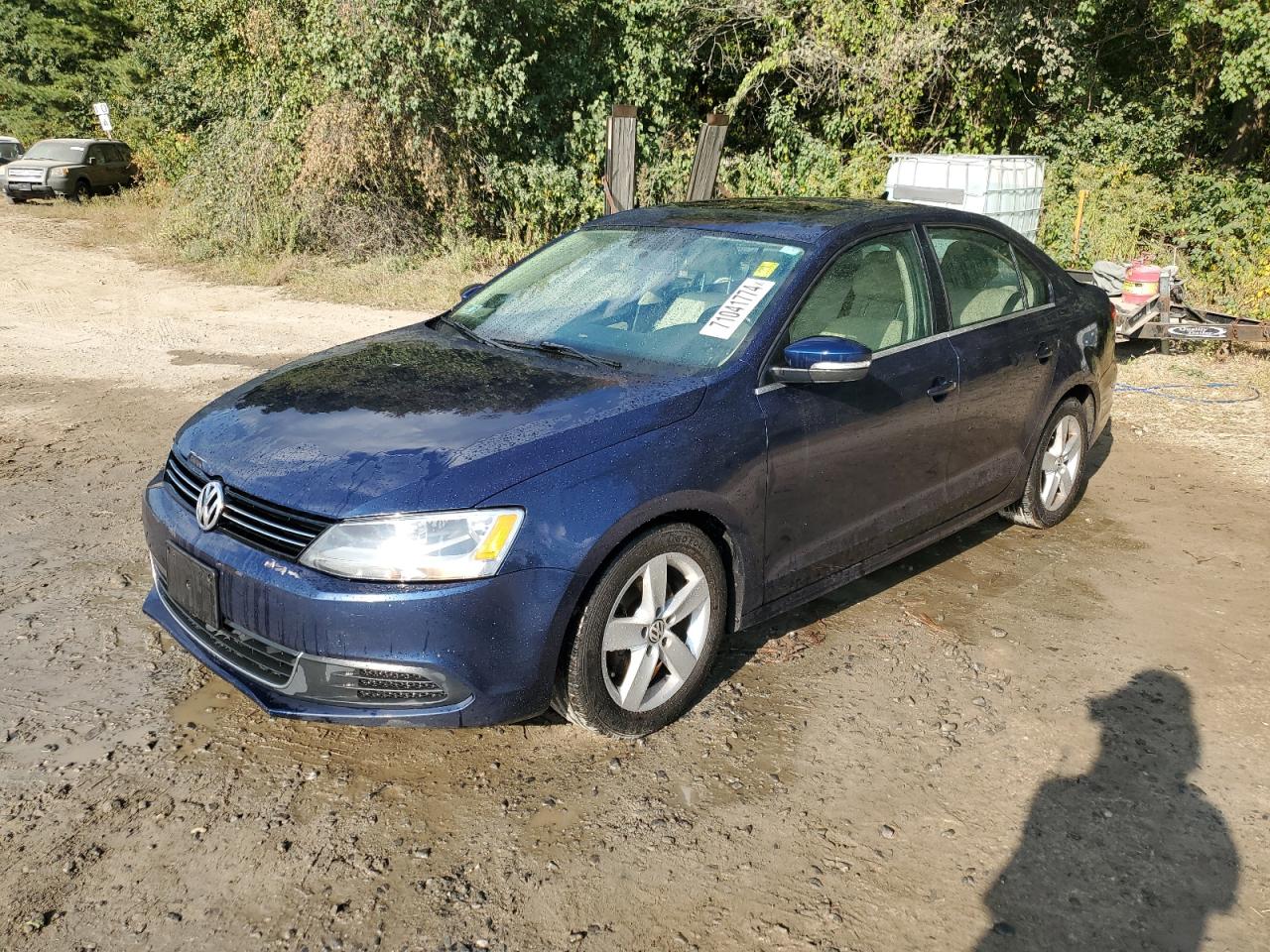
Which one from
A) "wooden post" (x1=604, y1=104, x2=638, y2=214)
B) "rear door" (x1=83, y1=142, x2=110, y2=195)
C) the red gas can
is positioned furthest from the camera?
"rear door" (x1=83, y1=142, x2=110, y2=195)

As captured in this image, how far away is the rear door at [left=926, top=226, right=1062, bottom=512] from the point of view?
14.3 feet

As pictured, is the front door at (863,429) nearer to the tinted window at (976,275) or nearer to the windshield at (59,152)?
the tinted window at (976,275)

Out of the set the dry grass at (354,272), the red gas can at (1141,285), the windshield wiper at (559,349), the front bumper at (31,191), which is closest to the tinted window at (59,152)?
Result: the front bumper at (31,191)

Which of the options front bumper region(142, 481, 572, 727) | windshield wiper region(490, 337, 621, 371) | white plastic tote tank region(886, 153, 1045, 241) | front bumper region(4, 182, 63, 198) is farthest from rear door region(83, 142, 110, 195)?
front bumper region(142, 481, 572, 727)

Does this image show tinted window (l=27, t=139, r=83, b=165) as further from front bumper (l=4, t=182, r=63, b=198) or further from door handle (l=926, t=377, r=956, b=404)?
door handle (l=926, t=377, r=956, b=404)

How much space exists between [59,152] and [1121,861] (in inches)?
1078

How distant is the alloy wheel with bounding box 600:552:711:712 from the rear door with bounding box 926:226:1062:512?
1.50m

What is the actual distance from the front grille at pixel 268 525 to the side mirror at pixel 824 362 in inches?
62.0

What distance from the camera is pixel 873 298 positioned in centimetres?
406

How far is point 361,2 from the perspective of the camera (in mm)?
12531

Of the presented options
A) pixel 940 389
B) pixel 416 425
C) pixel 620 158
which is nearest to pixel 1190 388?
pixel 940 389

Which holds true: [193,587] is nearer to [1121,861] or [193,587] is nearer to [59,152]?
[1121,861]

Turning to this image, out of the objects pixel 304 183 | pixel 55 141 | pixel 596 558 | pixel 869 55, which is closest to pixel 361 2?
pixel 304 183

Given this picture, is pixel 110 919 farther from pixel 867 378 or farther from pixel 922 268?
pixel 922 268
